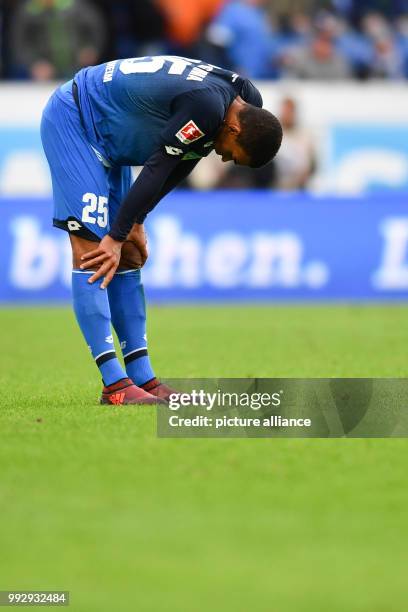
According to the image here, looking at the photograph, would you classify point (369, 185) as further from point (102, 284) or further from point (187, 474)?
point (187, 474)

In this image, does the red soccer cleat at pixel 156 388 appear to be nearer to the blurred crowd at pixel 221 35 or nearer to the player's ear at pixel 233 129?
the player's ear at pixel 233 129

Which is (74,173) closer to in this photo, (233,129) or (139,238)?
(139,238)

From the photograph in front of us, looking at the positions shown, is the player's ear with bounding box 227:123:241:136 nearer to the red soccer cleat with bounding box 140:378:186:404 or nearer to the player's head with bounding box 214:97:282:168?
the player's head with bounding box 214:97:282:168

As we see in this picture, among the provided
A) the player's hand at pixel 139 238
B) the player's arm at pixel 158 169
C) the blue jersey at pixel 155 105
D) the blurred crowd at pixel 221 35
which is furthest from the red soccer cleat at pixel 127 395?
the blurred crowd at pixel 221 35

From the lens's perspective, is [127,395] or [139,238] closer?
[127,395]

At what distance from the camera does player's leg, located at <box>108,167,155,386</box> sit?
7.59 metres

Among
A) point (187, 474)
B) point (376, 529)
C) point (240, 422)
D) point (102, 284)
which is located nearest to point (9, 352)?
point (102, 284)

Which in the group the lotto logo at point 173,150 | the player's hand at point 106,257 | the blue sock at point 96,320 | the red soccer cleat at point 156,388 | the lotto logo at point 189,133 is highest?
the lotto logo at point 189,133

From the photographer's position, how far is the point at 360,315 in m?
14.7

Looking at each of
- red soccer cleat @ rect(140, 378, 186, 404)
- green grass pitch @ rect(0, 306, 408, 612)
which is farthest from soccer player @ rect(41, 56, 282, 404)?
green grass pitch @ rect(0, 306, 408, 612)

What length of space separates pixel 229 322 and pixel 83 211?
6.96 m

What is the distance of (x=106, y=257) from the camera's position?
7.05m

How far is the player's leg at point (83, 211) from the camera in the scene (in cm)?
710

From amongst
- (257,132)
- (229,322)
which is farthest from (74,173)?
(229,322)
